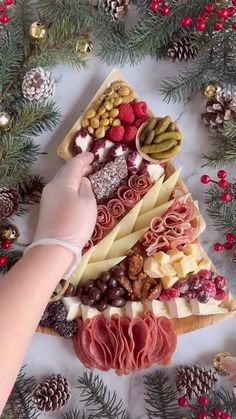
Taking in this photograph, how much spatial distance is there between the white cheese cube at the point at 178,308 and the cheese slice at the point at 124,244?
13 centimetres

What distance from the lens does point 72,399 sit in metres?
1.19

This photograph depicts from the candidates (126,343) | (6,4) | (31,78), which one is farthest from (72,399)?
(6,4)

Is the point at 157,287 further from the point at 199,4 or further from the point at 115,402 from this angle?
the point at 199,4

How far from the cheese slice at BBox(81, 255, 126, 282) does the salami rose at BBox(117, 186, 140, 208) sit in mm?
104

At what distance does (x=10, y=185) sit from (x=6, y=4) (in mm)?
341

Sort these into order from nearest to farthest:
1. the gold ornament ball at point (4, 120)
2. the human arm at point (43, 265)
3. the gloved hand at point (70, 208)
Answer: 1. the human arm at point (43, 265)
2. the gloved hand at point (70, 208)
3. the gold ornament ball at point (4, 120)

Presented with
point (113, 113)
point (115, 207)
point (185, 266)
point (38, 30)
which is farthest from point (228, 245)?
point (38, 30)

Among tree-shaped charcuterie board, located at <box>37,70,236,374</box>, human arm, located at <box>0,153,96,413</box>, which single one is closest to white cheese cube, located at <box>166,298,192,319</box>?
tree-shaped charcuterie board, located at <box>37,70,236,374</box>

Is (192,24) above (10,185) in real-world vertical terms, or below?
above

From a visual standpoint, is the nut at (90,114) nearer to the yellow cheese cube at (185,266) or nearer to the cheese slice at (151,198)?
the cheese slice at (151,198)

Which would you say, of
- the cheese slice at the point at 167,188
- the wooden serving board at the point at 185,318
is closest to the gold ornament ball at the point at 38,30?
the wooden serving board at the point at 185,318

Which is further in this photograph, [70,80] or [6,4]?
[70,80]

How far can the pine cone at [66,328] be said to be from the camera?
1.13 meters

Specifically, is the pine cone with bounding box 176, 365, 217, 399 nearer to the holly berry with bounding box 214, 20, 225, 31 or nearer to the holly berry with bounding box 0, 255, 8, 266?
the holly berry with bounding box 0, 255, 8, 266
